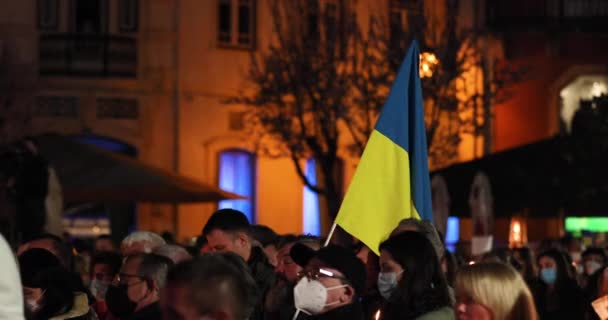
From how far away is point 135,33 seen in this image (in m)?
28.9

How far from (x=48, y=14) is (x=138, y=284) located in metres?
21.4

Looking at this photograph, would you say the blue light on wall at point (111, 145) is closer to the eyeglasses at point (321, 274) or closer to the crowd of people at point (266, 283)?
the crowd of people at point (266, 283)

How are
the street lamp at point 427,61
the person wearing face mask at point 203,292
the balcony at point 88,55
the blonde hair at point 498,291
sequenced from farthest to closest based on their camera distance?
the balcony at point 88,55
the street lamp at point 427,61
the blonde hair at point 498,291
the person wearing face mask at point 203,292

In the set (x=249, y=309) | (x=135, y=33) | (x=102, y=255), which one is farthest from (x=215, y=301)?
(x=135, y=33)

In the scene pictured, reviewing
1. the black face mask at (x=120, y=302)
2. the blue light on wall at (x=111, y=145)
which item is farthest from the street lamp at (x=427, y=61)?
the black face mask at (x=120, y=302)

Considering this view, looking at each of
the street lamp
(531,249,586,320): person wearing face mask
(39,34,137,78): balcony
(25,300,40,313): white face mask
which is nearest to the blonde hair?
(25,300,40,313): white face mask

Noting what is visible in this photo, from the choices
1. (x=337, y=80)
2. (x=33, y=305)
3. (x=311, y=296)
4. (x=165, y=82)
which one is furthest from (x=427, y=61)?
(x=311, y=296)

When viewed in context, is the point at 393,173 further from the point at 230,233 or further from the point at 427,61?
the point at 427,61

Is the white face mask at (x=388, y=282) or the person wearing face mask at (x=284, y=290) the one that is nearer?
the white face mask at (x=388, y=282)

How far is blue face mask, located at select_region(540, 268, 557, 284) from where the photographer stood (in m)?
12.3

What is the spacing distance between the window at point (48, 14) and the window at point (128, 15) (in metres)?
1.30

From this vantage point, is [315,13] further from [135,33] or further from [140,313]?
[140,313]

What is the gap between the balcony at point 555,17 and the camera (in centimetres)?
3325

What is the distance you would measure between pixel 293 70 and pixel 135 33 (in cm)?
374
